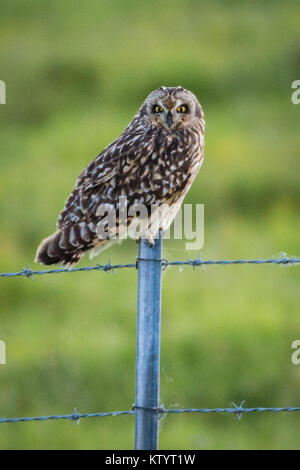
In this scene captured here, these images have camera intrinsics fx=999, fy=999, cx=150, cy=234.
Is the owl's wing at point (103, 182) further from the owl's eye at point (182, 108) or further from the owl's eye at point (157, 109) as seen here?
the owl's eye at point (182, 108)

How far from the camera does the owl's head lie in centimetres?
630

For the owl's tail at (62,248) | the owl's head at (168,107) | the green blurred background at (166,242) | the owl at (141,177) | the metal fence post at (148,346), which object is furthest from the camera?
the green blurred background at (166,242)

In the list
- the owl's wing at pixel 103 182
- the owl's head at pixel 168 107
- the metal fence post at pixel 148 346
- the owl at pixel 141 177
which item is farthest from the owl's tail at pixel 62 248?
the metal fence post at pixel 148 346

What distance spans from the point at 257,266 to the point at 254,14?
11.6 meters

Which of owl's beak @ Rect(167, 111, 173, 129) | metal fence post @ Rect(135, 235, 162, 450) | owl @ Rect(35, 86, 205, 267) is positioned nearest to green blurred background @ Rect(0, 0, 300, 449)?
owl @ Rect(35, 86, 205, 267)

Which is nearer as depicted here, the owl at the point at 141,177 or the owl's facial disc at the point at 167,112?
the owl at the point at 141,177

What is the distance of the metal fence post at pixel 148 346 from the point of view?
430 centimetres

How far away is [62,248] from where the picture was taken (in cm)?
562

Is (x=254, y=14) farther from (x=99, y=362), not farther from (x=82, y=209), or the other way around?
(x=82, y=209)

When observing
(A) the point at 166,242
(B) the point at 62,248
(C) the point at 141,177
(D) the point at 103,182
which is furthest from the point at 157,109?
(A) the point at 166,242

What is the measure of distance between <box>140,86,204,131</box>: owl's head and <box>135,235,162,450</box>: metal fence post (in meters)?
2.13

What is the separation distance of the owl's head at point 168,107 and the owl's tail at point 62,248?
3.10ft
